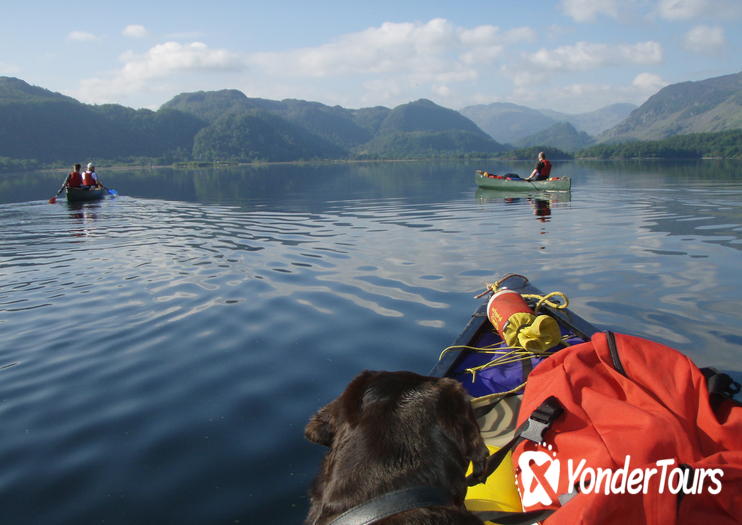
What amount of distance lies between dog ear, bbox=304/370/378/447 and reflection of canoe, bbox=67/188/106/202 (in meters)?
27.9

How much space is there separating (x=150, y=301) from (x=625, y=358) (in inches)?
334

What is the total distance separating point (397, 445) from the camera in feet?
7.11

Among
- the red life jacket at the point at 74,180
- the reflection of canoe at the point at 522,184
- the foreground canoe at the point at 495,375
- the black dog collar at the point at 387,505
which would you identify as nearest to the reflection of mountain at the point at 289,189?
the reflection of canoe at the point at 522,184

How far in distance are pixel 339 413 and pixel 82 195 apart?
94.2 feet

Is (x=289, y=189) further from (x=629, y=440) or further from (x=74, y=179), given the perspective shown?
(x=629, y=440)

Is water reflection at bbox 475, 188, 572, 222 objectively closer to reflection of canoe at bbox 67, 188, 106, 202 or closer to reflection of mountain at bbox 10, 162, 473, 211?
reflection of mountain at bbox 10, 162, 473, 211

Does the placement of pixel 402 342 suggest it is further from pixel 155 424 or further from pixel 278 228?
pixel 278 228

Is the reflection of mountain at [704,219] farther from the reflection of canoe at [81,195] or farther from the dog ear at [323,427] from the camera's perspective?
the reflection of canoe at [81,195]

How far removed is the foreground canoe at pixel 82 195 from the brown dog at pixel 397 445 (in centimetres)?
2803

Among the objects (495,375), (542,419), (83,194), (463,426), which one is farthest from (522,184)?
(463,426)

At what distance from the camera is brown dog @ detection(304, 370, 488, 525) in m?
2.05

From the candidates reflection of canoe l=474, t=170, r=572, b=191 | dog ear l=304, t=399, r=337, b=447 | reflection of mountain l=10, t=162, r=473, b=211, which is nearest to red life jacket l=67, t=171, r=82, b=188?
reflection of mountain l=10, t=162, r=473, b=211

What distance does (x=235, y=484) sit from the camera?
4172mm

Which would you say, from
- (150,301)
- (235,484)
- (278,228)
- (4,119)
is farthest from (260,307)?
(4,119)
